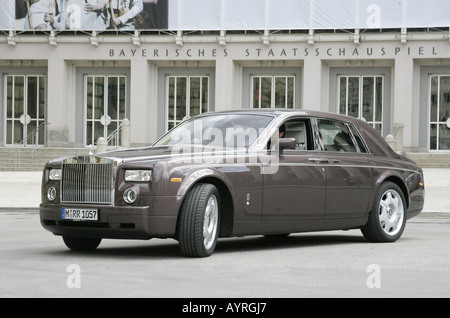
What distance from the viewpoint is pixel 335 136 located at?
11.5 m

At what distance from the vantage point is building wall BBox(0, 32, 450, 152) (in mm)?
37656

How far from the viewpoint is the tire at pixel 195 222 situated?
9.28m

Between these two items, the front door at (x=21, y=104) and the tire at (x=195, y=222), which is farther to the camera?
the front door at (x=21, y=104)

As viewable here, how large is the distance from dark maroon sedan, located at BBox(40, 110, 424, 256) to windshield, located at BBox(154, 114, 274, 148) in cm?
1

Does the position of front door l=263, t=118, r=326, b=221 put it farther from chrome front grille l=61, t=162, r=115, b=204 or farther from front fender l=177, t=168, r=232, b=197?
chrome front grille l=61, t=162, r=115, b=204

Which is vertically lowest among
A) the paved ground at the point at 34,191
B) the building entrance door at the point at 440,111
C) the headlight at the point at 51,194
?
the paved ground at the point at 34,191

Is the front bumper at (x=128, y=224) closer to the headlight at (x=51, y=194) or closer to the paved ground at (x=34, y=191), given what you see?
the headlight at (x=51, y=194)

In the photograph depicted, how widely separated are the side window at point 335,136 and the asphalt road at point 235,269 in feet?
3.81

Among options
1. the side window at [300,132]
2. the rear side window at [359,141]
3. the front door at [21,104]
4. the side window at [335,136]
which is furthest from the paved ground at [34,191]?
the front door at [21,104]

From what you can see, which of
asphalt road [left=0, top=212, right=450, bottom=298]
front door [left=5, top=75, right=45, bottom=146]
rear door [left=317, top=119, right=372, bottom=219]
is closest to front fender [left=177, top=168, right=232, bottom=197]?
asphalt road [left=0, top=212, right=450, bottom=298]

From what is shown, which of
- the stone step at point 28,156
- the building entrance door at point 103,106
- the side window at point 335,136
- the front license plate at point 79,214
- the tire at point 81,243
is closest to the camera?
the front license plate at point 79,214

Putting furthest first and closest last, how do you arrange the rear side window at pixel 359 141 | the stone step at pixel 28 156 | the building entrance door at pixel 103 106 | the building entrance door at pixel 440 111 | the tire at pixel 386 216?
1. the building entrance door at pixel 103 106
2. the building entrance door at pixel 440 111
3. the stone step at pixel 28 156
4. the rear side window at pixel 359 141
5. the tire at pixel 386 216

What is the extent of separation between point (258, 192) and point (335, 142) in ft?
5.84
